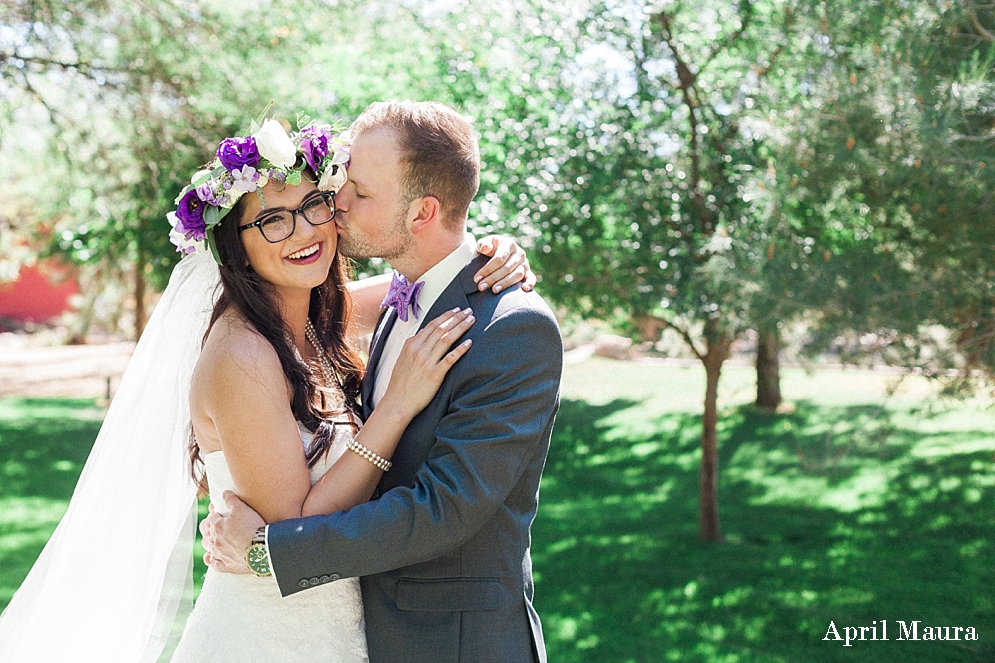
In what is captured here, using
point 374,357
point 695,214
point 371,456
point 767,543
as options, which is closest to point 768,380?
point 767,543

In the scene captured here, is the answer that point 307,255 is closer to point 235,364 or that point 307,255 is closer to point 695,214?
point 235,364

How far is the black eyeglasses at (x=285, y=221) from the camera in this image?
2.67 m

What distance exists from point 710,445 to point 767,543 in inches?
42.1

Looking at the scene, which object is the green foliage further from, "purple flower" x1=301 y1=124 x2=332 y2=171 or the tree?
the tree

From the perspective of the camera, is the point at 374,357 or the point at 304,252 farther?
the point at 374,357

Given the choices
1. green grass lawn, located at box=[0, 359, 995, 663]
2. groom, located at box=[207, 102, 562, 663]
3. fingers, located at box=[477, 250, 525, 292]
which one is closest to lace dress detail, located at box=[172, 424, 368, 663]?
groom, located at box=[207, 102, 562, 663]

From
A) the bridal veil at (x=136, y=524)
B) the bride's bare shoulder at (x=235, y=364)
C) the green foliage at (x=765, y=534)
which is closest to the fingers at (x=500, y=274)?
the bride's bare shoulder at (x=235, y=364)

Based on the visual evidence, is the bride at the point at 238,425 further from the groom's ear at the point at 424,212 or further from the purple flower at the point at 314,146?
the groom's ear at the point at 424,212

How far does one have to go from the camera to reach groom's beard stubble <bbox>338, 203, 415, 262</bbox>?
2689mm

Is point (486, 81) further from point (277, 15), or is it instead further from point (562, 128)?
point (277, 15)

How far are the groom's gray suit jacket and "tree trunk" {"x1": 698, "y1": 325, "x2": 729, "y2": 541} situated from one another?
520 cm

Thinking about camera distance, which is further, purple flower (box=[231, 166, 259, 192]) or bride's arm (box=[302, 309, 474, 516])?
purple flower (box=[231, 166, 259, 192])

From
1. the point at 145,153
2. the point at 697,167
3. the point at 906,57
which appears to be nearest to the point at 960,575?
the point at 697,167

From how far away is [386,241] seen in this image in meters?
2.72
